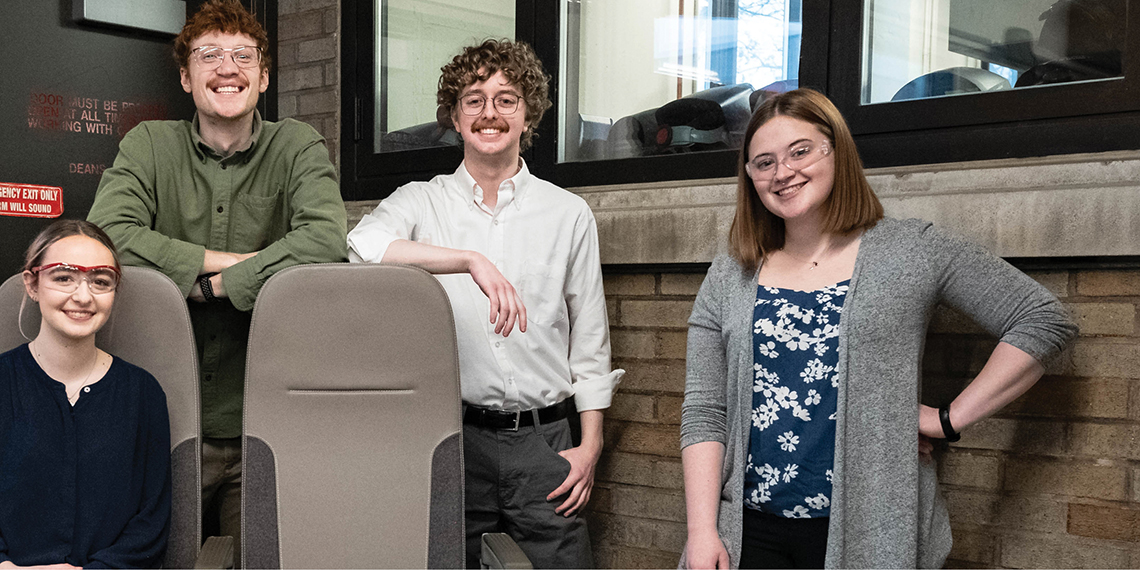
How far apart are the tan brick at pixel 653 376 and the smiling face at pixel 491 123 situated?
673 millimetres

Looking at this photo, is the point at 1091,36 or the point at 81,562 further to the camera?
the point at 1091,36

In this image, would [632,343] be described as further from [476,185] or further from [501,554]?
[501,554]

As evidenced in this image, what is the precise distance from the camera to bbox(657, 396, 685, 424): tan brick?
2.33m

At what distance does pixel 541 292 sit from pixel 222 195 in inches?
29.0

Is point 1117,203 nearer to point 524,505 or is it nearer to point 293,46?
point 524,505

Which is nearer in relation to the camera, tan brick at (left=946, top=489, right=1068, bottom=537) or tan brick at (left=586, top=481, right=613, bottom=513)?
tan brick at (left=946, top=489, right=1068, bottom=537)

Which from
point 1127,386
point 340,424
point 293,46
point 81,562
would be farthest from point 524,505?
point 293,46

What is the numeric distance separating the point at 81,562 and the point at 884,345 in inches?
55.8

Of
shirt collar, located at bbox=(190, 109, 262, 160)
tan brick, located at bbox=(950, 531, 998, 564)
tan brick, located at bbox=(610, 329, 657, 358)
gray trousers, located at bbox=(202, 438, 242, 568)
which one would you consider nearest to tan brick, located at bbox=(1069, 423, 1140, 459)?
tan brick, located at bbox=(950, 531, 998, 564)

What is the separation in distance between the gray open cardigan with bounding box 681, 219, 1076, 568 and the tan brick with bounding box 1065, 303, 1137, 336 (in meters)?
0.34

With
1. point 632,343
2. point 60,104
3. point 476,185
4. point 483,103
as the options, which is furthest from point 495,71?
point 60,104

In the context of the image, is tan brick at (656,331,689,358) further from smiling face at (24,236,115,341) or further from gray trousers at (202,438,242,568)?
smiling face at (24,236,115,341)

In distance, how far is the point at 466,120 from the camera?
2020mm

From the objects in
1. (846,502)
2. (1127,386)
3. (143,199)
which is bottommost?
(846,502)
